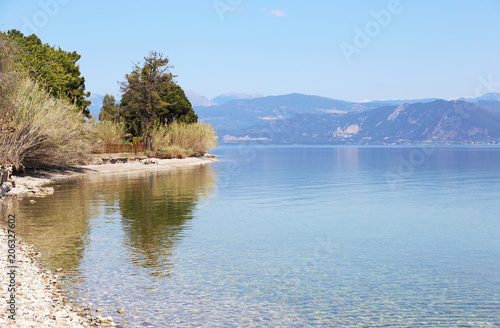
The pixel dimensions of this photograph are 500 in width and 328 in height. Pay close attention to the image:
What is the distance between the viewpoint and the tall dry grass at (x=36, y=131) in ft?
99.6

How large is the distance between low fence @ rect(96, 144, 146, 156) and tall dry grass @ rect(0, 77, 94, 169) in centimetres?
1532

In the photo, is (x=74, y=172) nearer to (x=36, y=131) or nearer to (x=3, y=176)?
(x=36, y=131)

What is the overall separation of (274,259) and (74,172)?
33051 millimetres

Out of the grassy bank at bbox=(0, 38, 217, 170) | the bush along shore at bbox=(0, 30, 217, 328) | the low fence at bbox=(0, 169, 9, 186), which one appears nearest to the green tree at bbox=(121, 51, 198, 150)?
the bush along shore at bbox=(0, 30, 217, 328)

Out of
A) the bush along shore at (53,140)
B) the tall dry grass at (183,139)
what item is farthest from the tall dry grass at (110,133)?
the tall dry grass at (183,139)

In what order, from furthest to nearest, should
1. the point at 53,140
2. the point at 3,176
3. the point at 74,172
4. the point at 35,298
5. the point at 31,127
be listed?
the point at 74,172 → the point at 53,140 → the point at 31,127 → the point at 3,176 → the point at 35,298

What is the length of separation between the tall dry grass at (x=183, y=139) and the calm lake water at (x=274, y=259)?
41.6m

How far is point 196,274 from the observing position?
37.3 ft

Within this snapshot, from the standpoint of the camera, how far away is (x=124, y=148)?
58438 mm

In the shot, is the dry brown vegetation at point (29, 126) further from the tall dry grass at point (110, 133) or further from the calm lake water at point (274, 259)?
the tall dry grass at point (110, 133)

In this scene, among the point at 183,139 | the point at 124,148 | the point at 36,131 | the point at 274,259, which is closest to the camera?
the point at 274,259

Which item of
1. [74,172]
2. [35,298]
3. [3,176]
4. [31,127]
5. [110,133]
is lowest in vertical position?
[35,298]

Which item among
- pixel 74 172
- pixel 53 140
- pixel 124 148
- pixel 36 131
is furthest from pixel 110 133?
pixel 36 131

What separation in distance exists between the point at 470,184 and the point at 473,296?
98.5 feet
